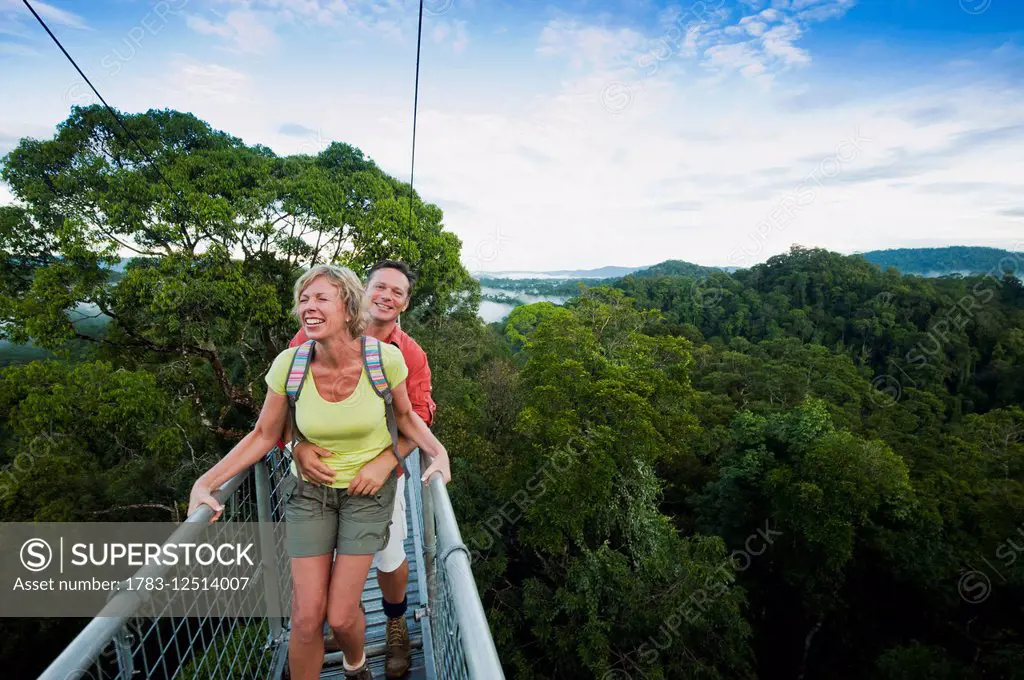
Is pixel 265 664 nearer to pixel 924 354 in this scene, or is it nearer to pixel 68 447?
pixel 68 447

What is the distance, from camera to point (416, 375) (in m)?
2.40

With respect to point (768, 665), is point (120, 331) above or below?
above

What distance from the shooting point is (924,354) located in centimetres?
3959

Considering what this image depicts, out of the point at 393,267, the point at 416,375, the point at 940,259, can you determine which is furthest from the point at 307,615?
the point at 940,259

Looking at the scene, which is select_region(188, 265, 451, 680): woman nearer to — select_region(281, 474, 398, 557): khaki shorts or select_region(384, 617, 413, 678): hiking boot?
select_region(281, 474, 398, 557): khaki shorts

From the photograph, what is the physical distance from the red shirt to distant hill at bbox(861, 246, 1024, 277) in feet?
310

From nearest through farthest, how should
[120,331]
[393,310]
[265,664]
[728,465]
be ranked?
[265,664], [393,310], [120,331], [728,465]

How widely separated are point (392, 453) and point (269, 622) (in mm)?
1140

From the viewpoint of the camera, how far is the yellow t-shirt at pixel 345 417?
1.84 metres

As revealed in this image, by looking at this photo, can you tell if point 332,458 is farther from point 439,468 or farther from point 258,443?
point 439,468

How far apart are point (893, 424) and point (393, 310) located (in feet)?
81.6

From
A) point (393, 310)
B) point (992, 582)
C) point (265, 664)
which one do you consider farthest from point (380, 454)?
point (992, 582)

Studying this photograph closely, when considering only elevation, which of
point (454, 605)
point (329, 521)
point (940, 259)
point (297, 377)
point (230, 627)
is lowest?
point (230, 627)

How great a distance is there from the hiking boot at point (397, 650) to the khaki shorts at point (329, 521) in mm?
618
